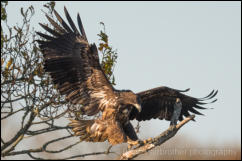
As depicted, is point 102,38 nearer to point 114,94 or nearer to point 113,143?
point 114,94

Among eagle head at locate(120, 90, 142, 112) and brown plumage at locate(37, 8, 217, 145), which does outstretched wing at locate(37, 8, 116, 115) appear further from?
eagle head at locate(120, 90, 142, 112)

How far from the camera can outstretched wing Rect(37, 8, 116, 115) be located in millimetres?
8383

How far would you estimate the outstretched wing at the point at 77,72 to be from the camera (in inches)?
330

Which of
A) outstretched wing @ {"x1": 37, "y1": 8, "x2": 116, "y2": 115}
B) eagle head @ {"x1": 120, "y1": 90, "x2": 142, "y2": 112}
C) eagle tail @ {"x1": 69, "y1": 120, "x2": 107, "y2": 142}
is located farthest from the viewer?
outstretched wing @ {"x1": 37, "y1": 8, "x2": 116, "y2": 115}

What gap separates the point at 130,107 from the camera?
27.0 ft

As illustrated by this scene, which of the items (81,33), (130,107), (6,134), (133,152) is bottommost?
(6,134)

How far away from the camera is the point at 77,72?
8562 mm

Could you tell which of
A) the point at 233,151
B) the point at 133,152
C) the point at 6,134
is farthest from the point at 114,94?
the point at 6,134

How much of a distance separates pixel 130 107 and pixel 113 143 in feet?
2.28

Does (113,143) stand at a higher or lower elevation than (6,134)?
higher

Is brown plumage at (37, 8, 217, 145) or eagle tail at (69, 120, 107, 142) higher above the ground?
brown plumage at (37, 8, 217, 145)

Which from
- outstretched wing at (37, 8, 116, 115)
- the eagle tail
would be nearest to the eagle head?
outstretched wing at (37, 8, 116, 115)

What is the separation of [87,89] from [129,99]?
937mm

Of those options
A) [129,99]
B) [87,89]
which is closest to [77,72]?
[87,89]
